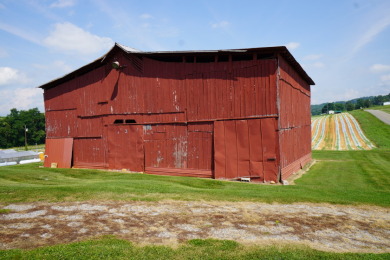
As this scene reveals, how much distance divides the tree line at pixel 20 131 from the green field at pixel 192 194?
341 feet

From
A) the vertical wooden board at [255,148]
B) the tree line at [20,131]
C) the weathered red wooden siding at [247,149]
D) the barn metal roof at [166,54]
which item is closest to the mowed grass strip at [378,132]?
the barn metal roof at [166,54]

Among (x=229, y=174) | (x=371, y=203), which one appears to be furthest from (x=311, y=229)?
(x=229, y=174)

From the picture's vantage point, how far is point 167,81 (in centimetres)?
2023

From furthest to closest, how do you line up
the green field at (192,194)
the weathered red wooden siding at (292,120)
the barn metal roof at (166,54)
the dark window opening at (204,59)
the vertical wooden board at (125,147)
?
the vertical wooden board at (125,147) → the dark window opening at (204,59) → the weathered red wooden siding at (292,120) → the barn metal roof at (166,54) → the green field at (192,194)

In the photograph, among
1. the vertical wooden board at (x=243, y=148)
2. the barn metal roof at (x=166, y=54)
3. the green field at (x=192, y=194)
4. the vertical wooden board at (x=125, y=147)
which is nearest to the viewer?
the green field at (x=192, y=194)

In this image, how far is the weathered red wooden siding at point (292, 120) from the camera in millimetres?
18562

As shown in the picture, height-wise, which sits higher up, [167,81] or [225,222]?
[167,81]

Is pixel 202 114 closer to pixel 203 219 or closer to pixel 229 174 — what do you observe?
pixel 229 174

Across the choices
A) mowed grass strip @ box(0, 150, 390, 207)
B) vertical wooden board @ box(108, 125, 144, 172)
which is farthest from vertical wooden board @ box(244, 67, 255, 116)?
vertical wooden board @ box(108, 125, 144, 172)

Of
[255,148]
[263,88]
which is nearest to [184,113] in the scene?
[255,148]

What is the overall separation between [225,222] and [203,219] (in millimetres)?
727

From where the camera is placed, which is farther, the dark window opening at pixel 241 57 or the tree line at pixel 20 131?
the tree line at pixel 20 131

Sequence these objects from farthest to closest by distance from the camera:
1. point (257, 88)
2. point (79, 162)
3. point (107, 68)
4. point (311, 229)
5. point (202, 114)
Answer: point (79, 162)
point (107, 68)
point (202, 114)
point (257, 88)
point (311, 229)

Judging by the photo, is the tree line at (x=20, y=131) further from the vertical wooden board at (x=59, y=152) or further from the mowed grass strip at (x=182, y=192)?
the mowed grass strip at (x=182, y=192)
